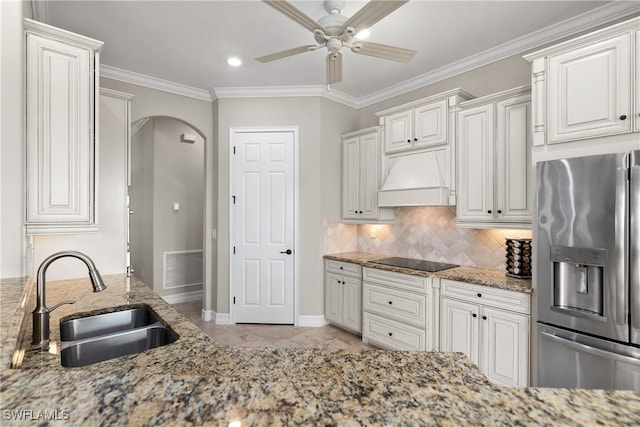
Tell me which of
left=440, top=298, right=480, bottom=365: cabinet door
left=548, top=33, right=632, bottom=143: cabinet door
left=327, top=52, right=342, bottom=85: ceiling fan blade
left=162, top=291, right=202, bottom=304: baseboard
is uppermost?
left=327, top=52, right=342, bottom=85: ceiling fan blade

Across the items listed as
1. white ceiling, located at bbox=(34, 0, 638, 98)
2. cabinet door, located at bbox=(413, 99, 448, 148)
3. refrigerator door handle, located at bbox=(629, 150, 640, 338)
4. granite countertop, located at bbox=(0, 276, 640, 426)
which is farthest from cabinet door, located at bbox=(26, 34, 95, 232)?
refrigerator door handle, located at bbox=(629, 150, 640, 338)

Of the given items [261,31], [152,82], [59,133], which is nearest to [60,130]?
[59,133]

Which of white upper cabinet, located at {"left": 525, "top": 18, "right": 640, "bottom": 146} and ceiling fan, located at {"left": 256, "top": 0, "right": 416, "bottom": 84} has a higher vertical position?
ceiling fan, located at {"left": 256, "top": 0, "right": 416, "bottom": 84}

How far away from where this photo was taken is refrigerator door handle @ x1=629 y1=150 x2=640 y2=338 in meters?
1.67

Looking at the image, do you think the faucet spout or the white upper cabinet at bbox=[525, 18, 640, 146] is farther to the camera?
the white upper cabinet at bbox=[525, 18, 640, 146]

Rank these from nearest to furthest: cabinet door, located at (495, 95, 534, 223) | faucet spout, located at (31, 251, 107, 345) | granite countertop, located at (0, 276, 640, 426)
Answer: granite countertop, located at (0, 276, 640, 426), faucet spout, located at (31, 251, 107, 345), cabinet door, located at (495, 95, 534, 223)

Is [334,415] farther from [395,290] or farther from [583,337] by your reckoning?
[395,290]

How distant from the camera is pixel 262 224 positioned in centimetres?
395

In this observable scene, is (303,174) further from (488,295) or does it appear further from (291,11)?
(488,295)

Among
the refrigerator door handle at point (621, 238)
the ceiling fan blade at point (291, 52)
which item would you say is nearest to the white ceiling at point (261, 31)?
the ceiling fan blade at point (291, 52)

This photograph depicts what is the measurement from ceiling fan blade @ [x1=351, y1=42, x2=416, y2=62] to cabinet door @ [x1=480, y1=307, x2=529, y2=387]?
1.99m

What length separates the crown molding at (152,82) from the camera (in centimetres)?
333

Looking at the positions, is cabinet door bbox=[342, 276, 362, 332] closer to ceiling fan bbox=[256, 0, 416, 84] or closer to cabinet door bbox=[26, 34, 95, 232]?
ceiling fan bbox=[256, 0, 416, 84]

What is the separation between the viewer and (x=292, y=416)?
0.53 m
